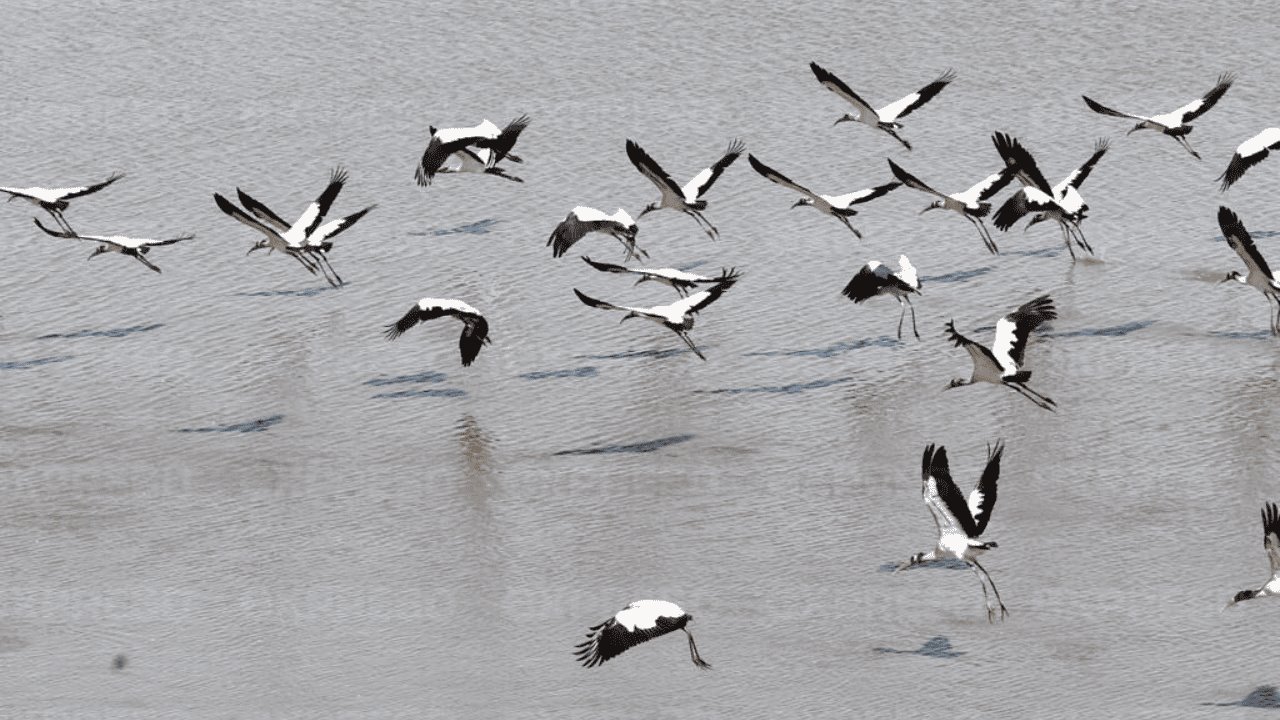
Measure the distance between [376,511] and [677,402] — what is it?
4.74 meters

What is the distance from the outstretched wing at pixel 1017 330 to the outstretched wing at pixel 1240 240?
2.47 metres

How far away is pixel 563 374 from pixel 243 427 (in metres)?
4.14

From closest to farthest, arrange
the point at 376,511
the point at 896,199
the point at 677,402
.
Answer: the point at 376,511, the point at 677,402, the point at 896,199

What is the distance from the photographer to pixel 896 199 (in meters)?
35.4

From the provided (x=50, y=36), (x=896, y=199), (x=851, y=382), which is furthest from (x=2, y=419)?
(x=50, y=36)

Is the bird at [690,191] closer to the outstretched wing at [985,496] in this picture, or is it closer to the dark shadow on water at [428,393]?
the dark shadow on water at [428,393]

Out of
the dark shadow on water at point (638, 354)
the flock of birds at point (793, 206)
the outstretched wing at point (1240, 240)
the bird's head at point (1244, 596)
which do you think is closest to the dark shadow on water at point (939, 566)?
the flock of birds at point (793, 206)

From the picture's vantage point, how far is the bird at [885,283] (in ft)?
96.0

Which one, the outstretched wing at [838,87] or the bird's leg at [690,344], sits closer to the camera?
the bird's leg at [690,344]

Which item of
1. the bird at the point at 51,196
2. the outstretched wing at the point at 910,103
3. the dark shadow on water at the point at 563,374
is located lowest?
the dark shadow on water at the point at 563,374

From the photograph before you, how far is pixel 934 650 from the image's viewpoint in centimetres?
2069

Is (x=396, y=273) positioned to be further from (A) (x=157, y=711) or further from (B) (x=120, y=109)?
(A) (x=157, y=711)

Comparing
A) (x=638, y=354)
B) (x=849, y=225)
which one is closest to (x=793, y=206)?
(x=849, y=225)

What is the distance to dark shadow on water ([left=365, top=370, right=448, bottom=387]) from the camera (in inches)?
1140
